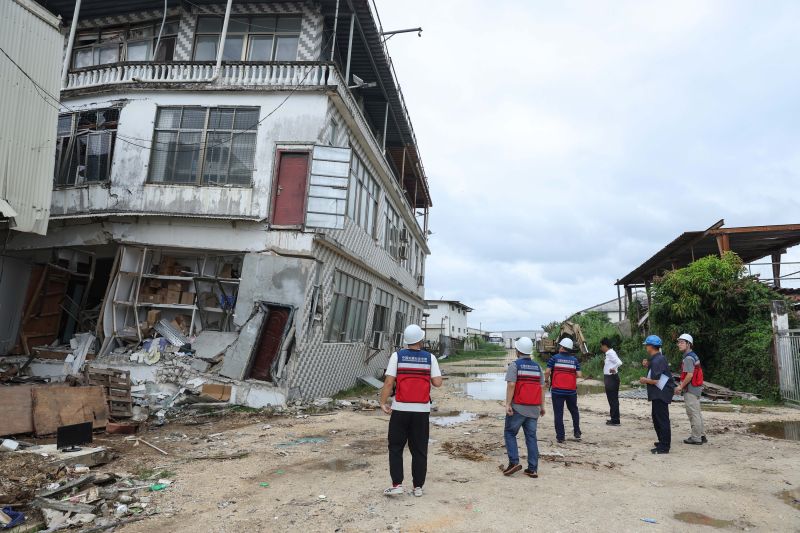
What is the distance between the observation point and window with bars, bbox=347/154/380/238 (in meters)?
14.0

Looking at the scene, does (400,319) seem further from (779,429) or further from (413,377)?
(413,377)

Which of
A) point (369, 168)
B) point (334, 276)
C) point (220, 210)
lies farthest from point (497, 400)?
point (220, 210)

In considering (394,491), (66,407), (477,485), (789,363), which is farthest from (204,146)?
(789,363)

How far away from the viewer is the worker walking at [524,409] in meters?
5.86

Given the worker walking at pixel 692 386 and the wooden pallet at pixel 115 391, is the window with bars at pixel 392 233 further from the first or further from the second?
the worker walking at pixel 692 386

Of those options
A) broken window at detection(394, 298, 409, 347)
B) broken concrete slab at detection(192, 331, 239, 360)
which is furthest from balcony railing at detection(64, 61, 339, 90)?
broken window at detection(394, 298, 409, 347)

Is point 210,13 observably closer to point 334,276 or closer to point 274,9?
point 274,9

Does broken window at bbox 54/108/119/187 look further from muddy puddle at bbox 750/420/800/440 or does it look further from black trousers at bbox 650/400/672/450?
muddy puddle at bbox 750/420/800/440

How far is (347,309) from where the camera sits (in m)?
14.5

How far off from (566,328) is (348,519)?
2326 centimetres

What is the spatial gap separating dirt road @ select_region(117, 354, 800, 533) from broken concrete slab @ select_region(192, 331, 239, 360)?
2305mm

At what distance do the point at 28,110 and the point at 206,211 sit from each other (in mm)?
3695

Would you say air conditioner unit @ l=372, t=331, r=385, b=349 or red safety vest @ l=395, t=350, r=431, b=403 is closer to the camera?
red safety vest @ l=395, t=350, r=431, b=403

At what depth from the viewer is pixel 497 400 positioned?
46.2ft
